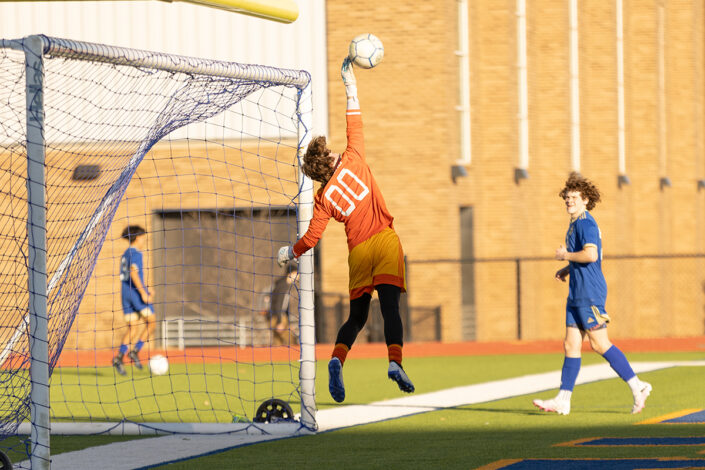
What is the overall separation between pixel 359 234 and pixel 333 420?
2859 mm

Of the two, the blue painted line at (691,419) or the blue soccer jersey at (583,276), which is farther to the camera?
the blue soccer jersey at (583,276)

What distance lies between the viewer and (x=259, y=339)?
29.0 meters

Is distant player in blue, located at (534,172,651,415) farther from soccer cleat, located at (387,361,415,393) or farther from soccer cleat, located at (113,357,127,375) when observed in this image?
soccer cleat, located at (113,357,127,375)

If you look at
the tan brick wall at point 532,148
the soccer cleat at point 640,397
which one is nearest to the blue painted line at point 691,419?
the soccer cleat at point 640,397

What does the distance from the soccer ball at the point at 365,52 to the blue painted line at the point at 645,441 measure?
10.8 ft

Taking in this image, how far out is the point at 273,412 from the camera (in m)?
11.9

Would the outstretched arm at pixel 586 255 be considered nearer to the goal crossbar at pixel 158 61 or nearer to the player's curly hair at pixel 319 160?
the player's curly hair at pixel 319 160

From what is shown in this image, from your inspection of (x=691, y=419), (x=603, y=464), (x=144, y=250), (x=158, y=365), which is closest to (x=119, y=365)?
(x=158, y=365)

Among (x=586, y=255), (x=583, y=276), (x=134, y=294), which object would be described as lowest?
(x=134, y=294)

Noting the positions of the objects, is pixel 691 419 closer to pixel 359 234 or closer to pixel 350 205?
pixel 359 234

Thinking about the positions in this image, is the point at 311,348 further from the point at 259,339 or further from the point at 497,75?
the point at 497,75

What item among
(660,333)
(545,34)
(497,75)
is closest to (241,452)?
(497,75)

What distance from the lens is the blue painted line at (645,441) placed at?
9.77 metres

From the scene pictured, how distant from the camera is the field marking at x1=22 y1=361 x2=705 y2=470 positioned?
32.3 feet
